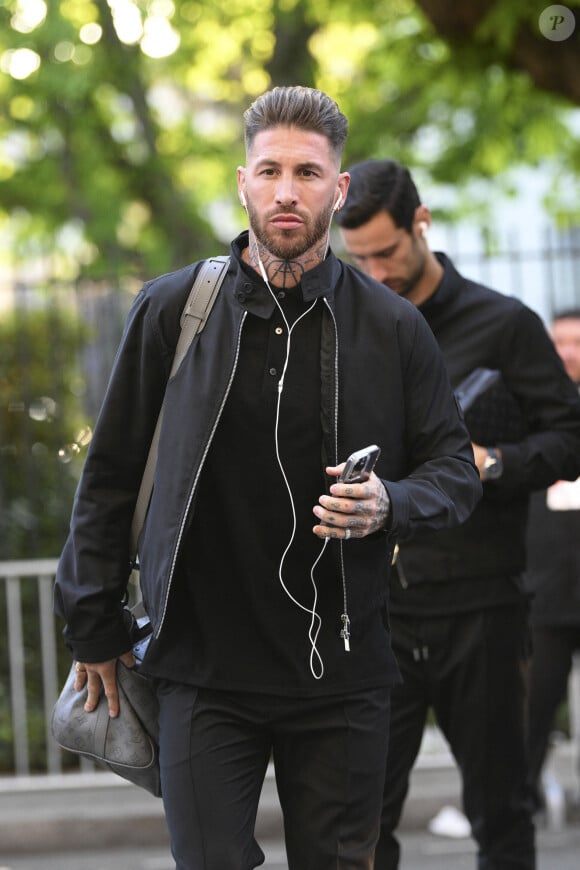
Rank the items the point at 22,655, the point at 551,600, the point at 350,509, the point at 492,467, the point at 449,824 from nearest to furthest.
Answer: the point at 350,509, the point at 492,467, the point at 551,600, the point at 449,824, the point at 22,655

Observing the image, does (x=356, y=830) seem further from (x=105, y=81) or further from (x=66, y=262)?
(x=66, y=262)

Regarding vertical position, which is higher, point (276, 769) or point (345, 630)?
point (345, 630)

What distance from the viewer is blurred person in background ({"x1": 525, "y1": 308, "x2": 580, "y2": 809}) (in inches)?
238

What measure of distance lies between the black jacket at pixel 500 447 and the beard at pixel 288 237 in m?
1.16

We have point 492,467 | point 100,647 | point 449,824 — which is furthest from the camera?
point 449,824

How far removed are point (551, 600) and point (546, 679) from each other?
35cm

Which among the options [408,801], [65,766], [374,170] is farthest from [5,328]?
[374,170]

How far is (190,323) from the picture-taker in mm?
2996

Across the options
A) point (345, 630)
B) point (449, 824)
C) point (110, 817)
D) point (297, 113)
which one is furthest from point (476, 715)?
point (110, 817)

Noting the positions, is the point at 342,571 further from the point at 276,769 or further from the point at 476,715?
the point at 476,715

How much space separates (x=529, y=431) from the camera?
13.8ft

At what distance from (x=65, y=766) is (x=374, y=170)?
14.5 feet

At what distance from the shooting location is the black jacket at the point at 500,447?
3977 mm

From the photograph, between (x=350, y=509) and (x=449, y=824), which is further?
(x=449, y=824)
